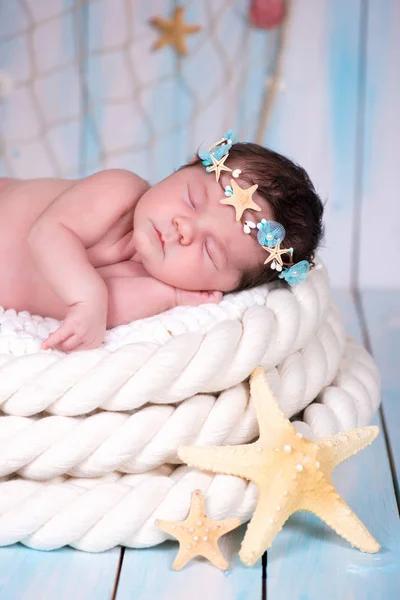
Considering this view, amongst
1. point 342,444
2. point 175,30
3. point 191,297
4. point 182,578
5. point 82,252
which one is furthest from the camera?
point 175,30

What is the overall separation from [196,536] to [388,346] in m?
0.94

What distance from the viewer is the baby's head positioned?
4.33 feet

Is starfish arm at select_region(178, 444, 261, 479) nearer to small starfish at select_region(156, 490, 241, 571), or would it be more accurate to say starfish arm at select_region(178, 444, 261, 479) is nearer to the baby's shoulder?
small starfish at select_region(156, 490, 241, 571)

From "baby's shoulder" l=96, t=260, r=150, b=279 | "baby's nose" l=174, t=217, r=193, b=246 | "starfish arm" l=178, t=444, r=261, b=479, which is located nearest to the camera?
"starfish arm" l=178, t=444, r=261, b=479

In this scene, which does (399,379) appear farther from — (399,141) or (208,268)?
(399,141)

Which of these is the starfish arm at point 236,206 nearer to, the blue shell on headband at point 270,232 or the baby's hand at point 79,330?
the blue shell on headband at point 270,232

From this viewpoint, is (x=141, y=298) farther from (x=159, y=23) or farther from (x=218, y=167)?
(x=159, y=23)

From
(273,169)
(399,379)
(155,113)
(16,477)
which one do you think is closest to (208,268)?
(273,169)

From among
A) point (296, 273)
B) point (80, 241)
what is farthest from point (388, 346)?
point (80, 241)

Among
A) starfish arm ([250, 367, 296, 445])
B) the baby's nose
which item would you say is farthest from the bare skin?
starfish arm ([250, 367, 296, 445])

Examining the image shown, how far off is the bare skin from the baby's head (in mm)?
30

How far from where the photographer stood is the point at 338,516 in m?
1.09

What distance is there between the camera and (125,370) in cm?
111

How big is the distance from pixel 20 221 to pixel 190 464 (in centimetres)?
50
